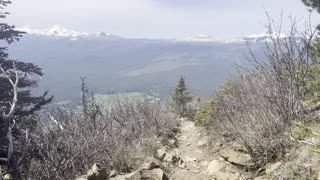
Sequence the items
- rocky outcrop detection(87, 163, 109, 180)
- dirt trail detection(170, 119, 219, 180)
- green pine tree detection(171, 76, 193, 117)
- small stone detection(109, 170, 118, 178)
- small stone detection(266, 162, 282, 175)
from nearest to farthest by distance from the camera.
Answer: small stone detection(266, 162, 282, 175)
rocky outcrop detection(87, 163, 109, 180)
small stone detection(109, 170, 118, 178)
dirt trail detection(170, 119, 219, 180)
green pine tree detection(171, 76, 193, 117)

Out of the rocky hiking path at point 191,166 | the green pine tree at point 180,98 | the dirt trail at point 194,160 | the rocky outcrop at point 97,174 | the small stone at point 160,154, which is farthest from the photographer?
the green pine tree at point 180,98

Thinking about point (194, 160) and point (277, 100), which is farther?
point (194, 160)

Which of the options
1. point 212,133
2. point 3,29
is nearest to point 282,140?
point 212,133

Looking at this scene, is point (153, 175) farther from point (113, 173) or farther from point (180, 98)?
point (180, 98)

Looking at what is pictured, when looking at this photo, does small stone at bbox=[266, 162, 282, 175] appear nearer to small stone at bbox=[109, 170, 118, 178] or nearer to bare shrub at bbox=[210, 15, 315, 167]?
bare shrub at bbox=[210, 15, 315, 167]

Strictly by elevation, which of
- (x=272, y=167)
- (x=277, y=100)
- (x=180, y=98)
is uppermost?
(x=277, y=100)

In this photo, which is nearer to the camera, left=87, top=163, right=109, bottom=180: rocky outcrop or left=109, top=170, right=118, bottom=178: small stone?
left=87, top=163, right=109, bottom=180: rocky outcrop

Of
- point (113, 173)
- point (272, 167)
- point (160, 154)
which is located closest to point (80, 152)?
point (113, 173)

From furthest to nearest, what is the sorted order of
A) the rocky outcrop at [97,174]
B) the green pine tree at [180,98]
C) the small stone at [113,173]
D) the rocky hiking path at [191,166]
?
the green pine tree at [180,98] < the small stone at [113,173] < the rocky hiking path at [191,166] < the rocky outcrop at [97,174]

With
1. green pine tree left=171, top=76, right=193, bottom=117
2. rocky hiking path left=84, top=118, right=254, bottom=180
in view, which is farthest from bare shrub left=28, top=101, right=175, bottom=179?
green pine tree left=171, top=76, right=193, bottom=117

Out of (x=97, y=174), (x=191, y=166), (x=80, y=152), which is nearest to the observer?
(x=97, y=174)

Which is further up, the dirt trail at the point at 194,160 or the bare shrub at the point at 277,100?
the bare shrub at the point at 277,100

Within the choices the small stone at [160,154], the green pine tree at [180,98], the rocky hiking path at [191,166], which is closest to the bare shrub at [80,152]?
the small stone at [160,154]

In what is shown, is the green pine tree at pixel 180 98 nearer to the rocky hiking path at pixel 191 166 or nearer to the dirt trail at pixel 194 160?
the dirt trail at pixel 194 160
